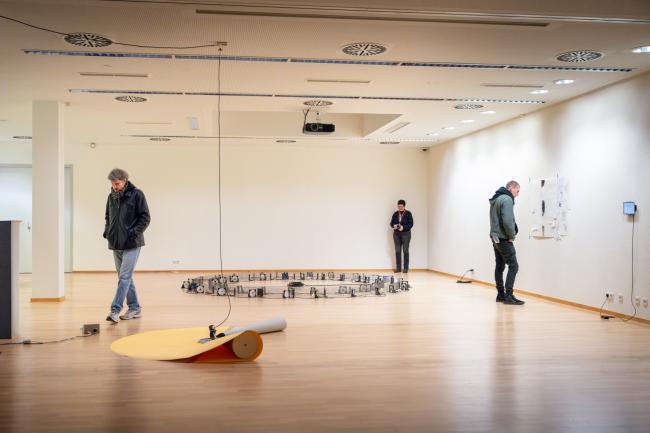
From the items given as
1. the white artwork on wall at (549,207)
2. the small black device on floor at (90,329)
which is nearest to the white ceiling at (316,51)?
the white artwork on wall at (549,207)

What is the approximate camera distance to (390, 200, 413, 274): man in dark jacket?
14.1 m

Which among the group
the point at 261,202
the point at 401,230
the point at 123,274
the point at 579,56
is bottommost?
the point at 123,274

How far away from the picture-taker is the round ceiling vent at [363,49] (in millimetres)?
6020

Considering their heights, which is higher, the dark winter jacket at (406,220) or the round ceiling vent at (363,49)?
the round ceiling vent at (363,49)

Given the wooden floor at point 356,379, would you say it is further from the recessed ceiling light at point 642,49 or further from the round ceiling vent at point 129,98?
the round ceiling vent at point 129,98

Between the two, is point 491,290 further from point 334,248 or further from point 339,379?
point 339,379

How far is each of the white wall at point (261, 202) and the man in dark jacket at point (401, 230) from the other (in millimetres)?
461

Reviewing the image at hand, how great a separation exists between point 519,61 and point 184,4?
368 centimetres

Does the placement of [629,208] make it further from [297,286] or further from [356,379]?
[297,286]

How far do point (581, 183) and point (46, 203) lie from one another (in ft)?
24.8

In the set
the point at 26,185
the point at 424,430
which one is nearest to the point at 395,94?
the point at 424,430

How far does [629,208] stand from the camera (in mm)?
7391

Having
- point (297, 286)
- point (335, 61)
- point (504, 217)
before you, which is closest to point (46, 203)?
point (297, 286)

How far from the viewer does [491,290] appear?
34.4 ft
